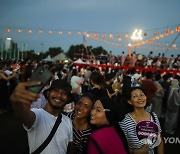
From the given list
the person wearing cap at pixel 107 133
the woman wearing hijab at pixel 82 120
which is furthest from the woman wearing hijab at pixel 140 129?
the person wearing cap at pixel 107 133

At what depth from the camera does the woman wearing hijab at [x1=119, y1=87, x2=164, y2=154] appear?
112 inches

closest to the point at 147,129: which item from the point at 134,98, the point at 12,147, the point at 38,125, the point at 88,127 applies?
the point at 134,98

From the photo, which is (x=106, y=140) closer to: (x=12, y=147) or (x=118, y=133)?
→ (x=118, y=133)

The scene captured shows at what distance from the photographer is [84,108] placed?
9.85 ft

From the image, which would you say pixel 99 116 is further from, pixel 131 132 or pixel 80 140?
pixel 131 132

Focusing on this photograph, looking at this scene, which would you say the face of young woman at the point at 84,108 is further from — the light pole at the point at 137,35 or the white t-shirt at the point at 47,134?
the light pole at the point at 137,35

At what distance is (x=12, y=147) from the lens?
19.0 ft

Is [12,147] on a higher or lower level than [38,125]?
lower

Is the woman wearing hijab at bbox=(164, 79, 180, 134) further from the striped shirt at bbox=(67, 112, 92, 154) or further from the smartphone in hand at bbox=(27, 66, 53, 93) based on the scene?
the smartphone in hand at bbox=(27, 66, 53, 93)

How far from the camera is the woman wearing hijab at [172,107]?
7.91 meters

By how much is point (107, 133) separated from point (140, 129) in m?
0.79

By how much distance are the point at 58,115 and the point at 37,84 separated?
37.6 inches

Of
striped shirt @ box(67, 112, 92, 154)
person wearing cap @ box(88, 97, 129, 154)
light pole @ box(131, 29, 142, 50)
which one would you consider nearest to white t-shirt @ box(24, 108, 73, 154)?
person wearing cap @ box(88, 97, 129, 154)

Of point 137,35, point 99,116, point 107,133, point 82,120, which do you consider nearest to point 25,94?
point 107,133
